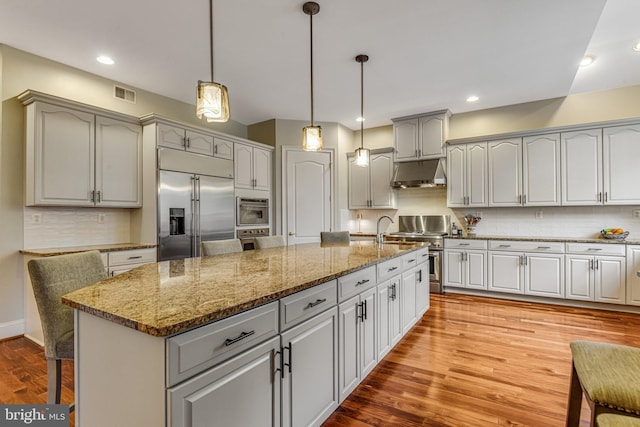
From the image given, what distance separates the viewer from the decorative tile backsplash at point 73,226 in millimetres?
3141

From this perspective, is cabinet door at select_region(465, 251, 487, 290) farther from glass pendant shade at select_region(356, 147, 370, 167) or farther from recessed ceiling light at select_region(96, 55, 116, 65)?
recessed ceiling light at select_region(96, 55, 116, 65)

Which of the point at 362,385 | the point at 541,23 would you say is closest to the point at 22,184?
the point at 362,385

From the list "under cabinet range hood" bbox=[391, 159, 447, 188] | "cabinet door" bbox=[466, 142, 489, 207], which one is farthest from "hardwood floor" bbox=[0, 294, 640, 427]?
"under cabinet range hood" bbox=[391, 159, 447, 188]

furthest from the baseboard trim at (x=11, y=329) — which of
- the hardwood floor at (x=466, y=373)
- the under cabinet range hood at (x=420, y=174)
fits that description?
the under cabinet range hood at (x=420, y=174)

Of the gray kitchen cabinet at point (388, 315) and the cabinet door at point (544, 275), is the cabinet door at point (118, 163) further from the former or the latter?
the cabinet door at point (544, 275)

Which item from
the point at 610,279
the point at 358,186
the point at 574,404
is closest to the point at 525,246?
the point at 610,279

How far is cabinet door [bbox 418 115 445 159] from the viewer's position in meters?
4.87

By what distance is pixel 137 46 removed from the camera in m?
3.00

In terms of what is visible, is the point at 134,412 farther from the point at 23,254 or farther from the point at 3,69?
the point at 3,69

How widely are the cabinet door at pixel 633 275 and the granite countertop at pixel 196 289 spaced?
3454 millimetres

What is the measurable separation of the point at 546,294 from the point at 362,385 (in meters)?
3.24

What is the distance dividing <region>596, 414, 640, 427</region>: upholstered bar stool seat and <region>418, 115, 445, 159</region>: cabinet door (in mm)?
4244

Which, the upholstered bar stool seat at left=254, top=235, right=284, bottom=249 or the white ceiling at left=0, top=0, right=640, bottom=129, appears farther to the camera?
the upholstered bar stool seat at left=254, top=235, right=284, bottom=249

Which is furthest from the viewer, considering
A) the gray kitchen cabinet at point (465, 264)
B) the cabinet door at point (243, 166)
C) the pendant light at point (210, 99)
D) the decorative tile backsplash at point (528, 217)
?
the cabinet door at point (243, 166)
